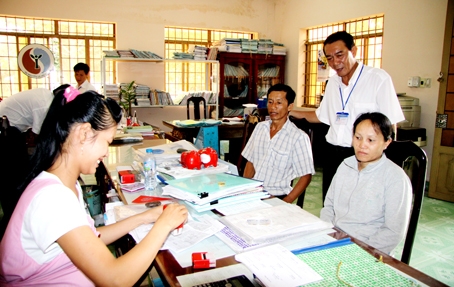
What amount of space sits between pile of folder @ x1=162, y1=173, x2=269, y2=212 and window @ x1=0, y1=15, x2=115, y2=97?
16.5 feet

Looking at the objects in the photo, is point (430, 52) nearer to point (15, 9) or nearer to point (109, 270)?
point (109, 270)

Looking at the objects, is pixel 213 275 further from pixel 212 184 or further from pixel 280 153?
pixel 280 153

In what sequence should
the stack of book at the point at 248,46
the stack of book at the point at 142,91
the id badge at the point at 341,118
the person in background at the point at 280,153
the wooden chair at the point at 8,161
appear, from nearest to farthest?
the wooden chair at the point at 8,161, the person in background at the point at 280,153, the id badge at the point at 341,118, the stack of book at the point at 142,91, the stack of book at the point at 248,46

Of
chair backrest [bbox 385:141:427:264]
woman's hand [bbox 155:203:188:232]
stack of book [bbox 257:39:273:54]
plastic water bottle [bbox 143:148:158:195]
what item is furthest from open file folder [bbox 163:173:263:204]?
stack of book [bbox 257:39:273:54]

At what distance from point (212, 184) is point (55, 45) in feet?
17.4

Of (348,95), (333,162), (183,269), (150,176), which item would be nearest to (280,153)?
(333,162)

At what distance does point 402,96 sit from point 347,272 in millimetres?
3835

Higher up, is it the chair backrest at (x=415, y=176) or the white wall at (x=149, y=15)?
the white wall at (x=149, y=15)

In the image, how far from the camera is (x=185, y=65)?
6461 millimetres

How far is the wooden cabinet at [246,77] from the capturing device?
6.29 meters

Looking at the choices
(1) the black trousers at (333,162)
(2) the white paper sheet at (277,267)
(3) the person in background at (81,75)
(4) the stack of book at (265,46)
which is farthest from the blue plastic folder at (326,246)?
(4) the stack of book at (265,46)

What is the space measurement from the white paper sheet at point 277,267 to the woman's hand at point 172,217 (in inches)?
8.2

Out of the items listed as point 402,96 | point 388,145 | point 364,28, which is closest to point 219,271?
point 388,145

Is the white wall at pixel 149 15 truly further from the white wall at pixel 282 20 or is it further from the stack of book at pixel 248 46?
the stack of book at pixel 248 46
